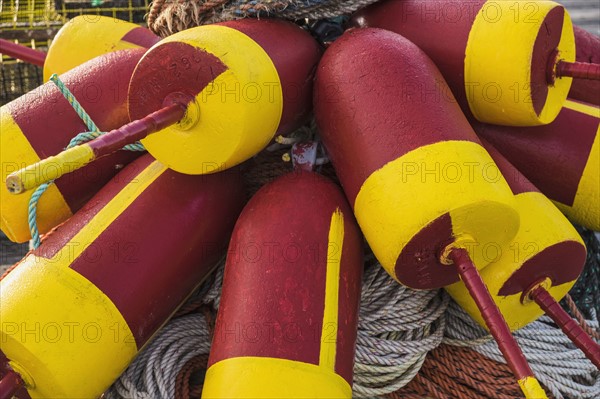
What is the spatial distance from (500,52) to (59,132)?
2.61 feet

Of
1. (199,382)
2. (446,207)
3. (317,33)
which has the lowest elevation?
(199,382)

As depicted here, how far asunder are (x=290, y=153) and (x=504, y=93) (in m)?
0.41

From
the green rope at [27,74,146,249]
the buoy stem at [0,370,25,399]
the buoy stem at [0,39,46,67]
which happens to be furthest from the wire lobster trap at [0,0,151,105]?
the buoy stem at [0,370,25,399]

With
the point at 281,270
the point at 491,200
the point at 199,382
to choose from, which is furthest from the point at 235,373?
the point at 491,200

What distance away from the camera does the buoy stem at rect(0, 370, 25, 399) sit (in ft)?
3.44

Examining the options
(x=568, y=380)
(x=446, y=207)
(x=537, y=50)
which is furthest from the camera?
(x=568, y=380)

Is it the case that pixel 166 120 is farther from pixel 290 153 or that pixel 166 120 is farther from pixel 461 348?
pixel 461 348

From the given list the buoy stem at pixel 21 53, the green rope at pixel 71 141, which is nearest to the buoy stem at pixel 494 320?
the green rope at pixel 71 141

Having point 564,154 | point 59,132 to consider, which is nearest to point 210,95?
point 59,132

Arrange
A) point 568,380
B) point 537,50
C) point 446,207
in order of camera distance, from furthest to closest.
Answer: point 568,380, point 537,50, point 446,207

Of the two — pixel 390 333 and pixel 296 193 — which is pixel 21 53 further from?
pixel 390 333

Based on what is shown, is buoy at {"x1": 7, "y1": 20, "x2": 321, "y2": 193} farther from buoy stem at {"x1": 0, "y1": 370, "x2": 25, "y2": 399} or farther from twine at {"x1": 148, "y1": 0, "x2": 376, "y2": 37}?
buoy stem at {"x1": 0, "y1": 370, "x2": 25, "y2": 399}

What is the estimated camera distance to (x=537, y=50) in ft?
3.87

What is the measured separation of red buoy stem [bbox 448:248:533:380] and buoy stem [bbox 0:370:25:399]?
2.24 ft
